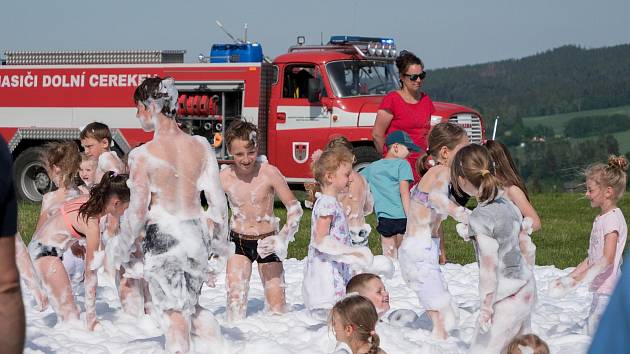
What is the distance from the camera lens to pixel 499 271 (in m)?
5.61

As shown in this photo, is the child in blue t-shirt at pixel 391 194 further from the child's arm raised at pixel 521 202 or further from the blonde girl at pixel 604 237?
the child's arm raised at pixel 521 202

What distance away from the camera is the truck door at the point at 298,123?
51.9ft

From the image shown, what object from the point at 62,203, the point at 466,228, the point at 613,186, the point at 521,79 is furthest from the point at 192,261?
the point at 521,79

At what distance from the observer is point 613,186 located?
260 inches

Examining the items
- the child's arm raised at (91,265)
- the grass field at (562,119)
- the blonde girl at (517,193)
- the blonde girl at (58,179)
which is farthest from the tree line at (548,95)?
the child's arm raised at (91,265)

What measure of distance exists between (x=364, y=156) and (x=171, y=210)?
978cm

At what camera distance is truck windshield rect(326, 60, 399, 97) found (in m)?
15.9

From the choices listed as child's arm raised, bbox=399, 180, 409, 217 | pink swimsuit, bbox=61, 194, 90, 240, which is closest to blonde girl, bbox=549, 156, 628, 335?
child's arm raised, bbox=399, 180, 409, 217

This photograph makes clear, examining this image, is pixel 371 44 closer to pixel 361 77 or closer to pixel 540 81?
pixel 361 77

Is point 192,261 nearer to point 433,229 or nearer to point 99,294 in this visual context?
point 433,229

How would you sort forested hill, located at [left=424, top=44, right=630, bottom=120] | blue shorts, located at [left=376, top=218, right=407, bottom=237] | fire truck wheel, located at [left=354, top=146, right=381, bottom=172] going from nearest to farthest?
blue shorts, located at [left=376, top=218, right=407, bottom=237] < fire truck wheel, located at [left=354, top=146, right=381, bottom=172] < forested hill, located at [left=424, top=44, right=630, bottom=120]

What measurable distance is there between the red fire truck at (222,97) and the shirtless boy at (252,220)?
8178 millimetres

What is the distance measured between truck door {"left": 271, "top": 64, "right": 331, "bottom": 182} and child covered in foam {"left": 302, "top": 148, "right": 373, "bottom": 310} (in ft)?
29.2

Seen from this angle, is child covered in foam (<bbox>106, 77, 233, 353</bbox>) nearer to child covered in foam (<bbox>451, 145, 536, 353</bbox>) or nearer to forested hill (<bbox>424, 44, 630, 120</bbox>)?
child covered in foam (<bbox>451, 145, 536, 353</bbox>)
